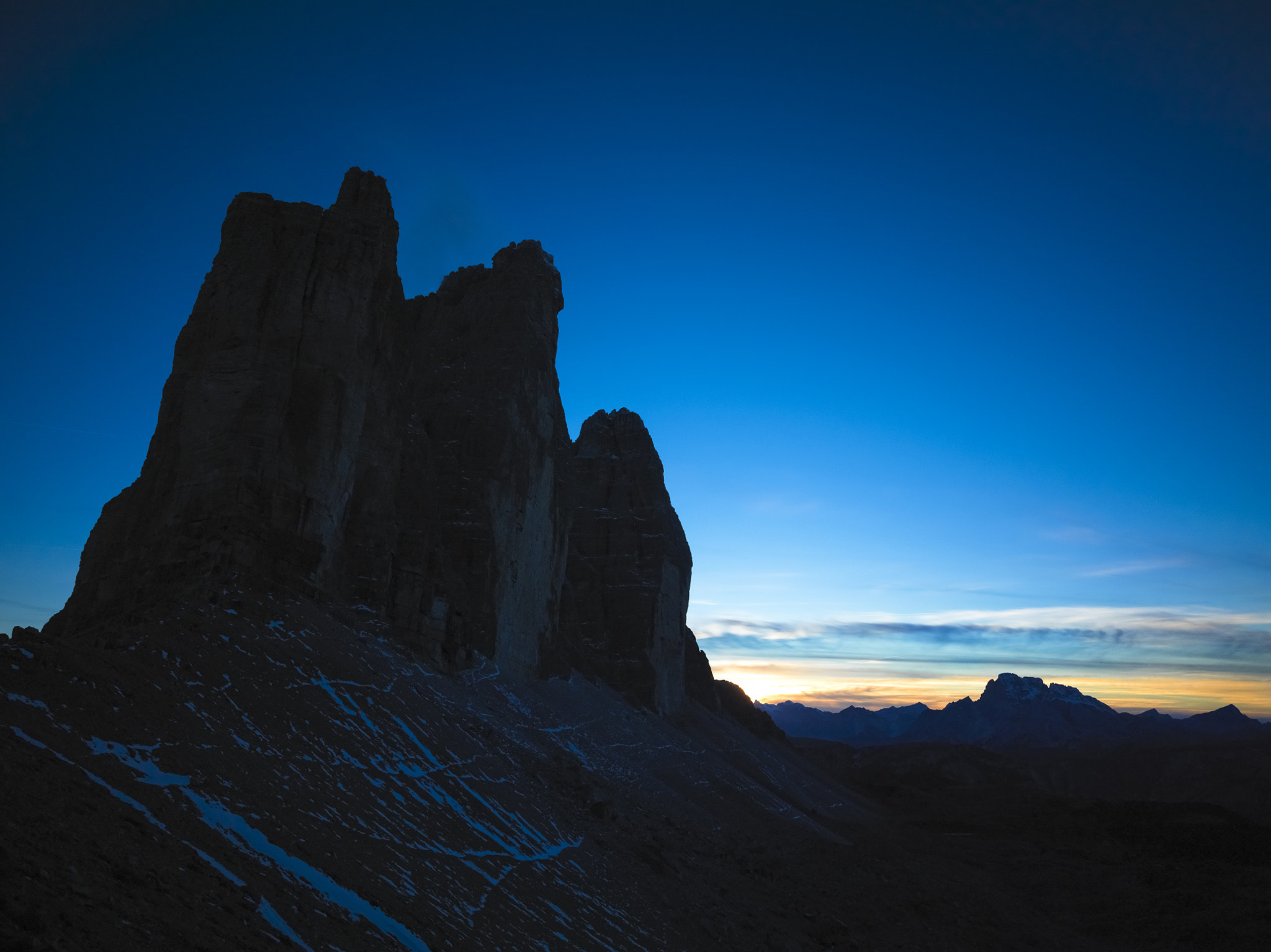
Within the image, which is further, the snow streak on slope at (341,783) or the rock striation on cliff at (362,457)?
the rock striation on cliff at (362,457)

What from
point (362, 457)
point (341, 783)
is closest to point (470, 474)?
point (362, 457)

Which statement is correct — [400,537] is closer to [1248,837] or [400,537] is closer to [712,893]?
[712,893]

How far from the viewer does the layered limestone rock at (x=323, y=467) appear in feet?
103

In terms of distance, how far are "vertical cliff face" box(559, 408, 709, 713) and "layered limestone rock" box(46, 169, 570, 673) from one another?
49.6ft

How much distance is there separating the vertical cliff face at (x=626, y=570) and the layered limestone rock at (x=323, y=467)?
15129mm

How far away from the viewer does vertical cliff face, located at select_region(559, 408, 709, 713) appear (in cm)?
Result: 6556

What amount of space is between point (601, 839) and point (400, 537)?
19.1m

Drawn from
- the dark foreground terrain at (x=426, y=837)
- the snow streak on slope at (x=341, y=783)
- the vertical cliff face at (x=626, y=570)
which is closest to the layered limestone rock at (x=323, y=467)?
the dark foreground terrain at (x=426, y=837)

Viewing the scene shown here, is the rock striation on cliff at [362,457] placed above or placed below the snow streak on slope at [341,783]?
above

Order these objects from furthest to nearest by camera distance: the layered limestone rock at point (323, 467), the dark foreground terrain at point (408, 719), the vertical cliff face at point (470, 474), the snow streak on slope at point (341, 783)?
the vertical cliff face at point (470, 474), the layered limestone rock at point (323, 467), the snow streak on slope at point (341, 783), the dark foreground terrain at point (408, 719)

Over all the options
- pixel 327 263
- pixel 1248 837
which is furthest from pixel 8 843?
pixel 1248 837

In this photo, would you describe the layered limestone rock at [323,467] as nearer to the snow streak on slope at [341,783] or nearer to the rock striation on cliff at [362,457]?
the rock striation on cliff at [362,457]

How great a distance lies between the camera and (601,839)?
103 feet

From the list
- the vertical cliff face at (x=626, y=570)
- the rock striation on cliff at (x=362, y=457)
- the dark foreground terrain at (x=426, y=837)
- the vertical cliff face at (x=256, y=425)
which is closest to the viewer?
the dark foreground terrain at (x=426, y=837)
